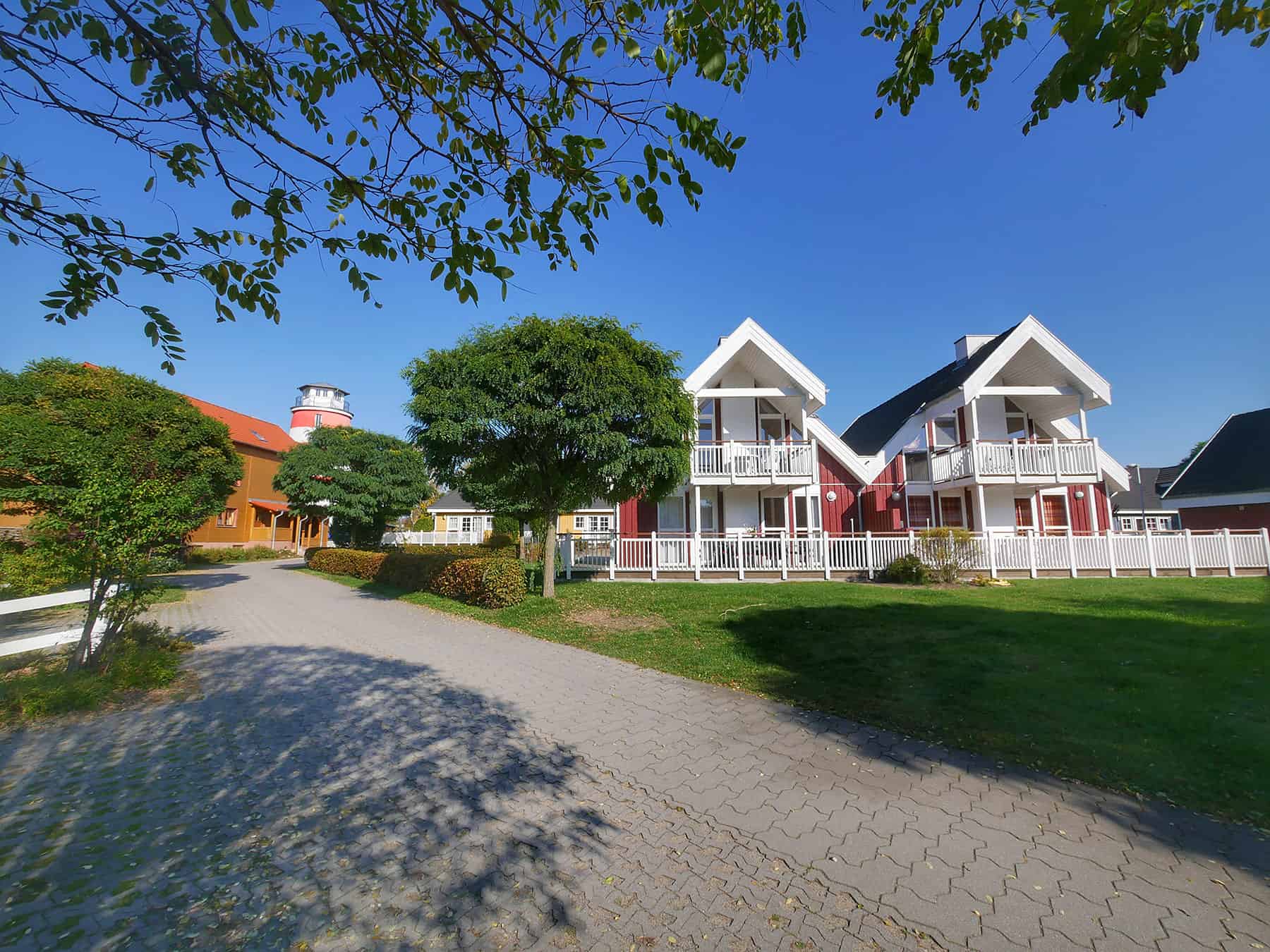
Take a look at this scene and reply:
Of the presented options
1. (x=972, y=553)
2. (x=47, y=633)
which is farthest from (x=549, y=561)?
(x=972, y=553)

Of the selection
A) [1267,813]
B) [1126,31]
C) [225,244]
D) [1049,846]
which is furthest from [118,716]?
[1267,813]

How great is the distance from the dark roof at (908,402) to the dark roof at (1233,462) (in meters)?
13.7

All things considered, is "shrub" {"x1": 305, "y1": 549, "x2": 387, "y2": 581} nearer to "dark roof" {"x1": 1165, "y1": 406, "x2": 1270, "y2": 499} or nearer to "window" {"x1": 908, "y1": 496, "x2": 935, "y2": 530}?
"window" {"x1": 908, "y1": 496, "x2": 935, "y2": 530}

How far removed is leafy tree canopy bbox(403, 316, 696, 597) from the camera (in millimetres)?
11125

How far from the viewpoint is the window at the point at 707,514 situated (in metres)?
20.0

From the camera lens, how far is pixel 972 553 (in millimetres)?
15602

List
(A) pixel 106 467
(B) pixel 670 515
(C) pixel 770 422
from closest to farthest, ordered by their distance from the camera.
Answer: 1. (A) pixel 106 467
2. (B) pixel 670 515
3. (C) pixel 770 422

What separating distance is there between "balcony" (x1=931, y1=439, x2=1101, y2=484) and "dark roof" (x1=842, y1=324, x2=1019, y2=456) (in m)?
2.73

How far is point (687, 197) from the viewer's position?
2.95 m

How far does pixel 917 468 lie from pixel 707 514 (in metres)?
9.03

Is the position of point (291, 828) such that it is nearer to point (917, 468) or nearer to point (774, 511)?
point (774, 511)

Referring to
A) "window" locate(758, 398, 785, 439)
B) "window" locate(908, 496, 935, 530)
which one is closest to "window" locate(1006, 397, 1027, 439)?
"window" locate(908, 496, 935, 530)

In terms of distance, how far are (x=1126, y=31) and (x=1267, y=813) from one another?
4575 millimetres

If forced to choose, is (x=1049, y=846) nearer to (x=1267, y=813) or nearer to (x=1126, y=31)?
(x=1267, y=813)
